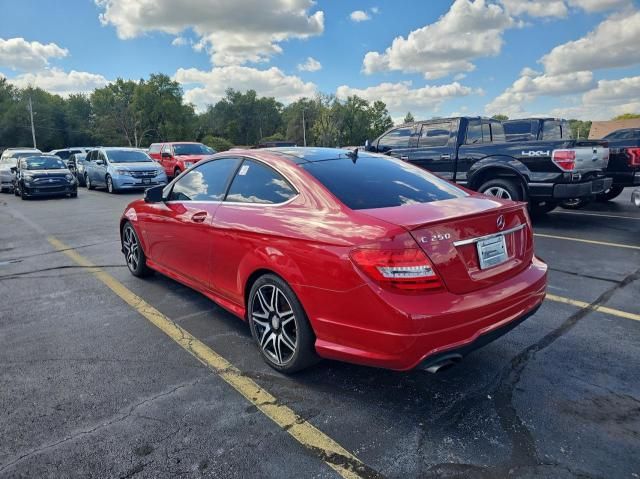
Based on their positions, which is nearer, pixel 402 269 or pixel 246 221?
pixel 402 269

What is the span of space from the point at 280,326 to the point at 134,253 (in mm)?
3060

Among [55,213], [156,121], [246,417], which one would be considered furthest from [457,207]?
[156,121]

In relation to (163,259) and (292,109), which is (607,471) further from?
(292,109)

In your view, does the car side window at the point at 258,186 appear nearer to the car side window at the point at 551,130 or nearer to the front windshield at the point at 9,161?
the car side window at the point at 551,130

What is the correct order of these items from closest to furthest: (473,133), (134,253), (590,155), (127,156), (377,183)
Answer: (377,183), (134,253), (590,155), (473,133), (127,156)

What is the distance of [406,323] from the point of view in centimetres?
243

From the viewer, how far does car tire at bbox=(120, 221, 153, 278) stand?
210 inches

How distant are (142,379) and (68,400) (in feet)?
1.48

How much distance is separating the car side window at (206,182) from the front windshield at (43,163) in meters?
14.6

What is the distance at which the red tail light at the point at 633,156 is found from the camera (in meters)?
9.19

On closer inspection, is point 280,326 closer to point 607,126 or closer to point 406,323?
point 406,323

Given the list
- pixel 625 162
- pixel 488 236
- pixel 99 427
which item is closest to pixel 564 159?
pixel 625 162

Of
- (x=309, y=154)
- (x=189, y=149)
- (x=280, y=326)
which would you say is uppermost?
(x=189, y=149)

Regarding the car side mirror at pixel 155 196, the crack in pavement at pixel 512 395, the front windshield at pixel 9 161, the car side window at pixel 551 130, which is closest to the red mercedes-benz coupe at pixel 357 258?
the crack in pavement at pixel 512 395
